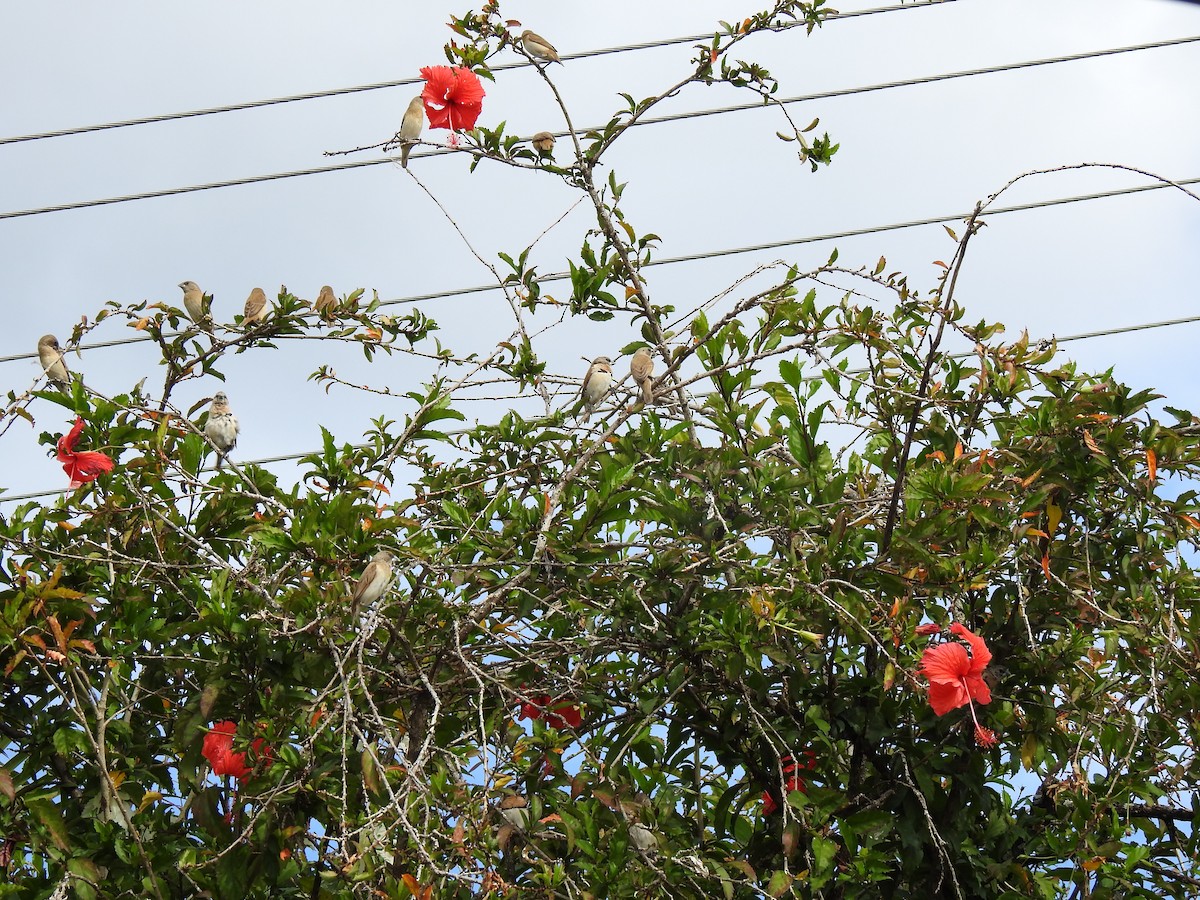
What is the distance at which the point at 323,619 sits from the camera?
3.28 metres

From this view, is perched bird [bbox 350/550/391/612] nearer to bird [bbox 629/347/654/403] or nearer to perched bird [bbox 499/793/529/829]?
perched bird [bbox 499/793/529/829]

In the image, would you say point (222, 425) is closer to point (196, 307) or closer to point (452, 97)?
point (196, 307)

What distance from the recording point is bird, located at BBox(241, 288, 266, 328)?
4340mm

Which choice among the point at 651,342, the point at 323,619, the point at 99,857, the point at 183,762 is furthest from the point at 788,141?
the point at 99,857

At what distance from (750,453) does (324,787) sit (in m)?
1.42

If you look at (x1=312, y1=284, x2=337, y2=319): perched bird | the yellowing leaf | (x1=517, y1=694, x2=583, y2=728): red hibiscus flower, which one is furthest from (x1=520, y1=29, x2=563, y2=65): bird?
the yellowing leaf

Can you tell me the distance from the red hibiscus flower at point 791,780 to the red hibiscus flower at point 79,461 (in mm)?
2006

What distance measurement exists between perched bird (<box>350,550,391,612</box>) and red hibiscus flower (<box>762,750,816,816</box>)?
→ 110 cm

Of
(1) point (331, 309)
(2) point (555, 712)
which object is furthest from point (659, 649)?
(1) point (331, 309)

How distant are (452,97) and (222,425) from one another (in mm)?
1639

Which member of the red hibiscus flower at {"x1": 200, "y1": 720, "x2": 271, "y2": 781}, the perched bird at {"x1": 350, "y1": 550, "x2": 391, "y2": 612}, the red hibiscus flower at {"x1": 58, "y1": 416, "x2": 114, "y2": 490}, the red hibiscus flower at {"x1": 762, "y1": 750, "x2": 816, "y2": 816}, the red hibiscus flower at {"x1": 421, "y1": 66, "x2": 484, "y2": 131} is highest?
the red hibiscus flower at {"x1": 421, "y1": 66, "x2": 484, "y2": 131}

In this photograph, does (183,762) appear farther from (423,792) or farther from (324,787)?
(423,792)

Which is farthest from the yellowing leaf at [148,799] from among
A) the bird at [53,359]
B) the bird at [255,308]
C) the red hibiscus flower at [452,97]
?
the red hibiscus flower at [452,97]

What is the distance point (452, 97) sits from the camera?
14.5 feet
